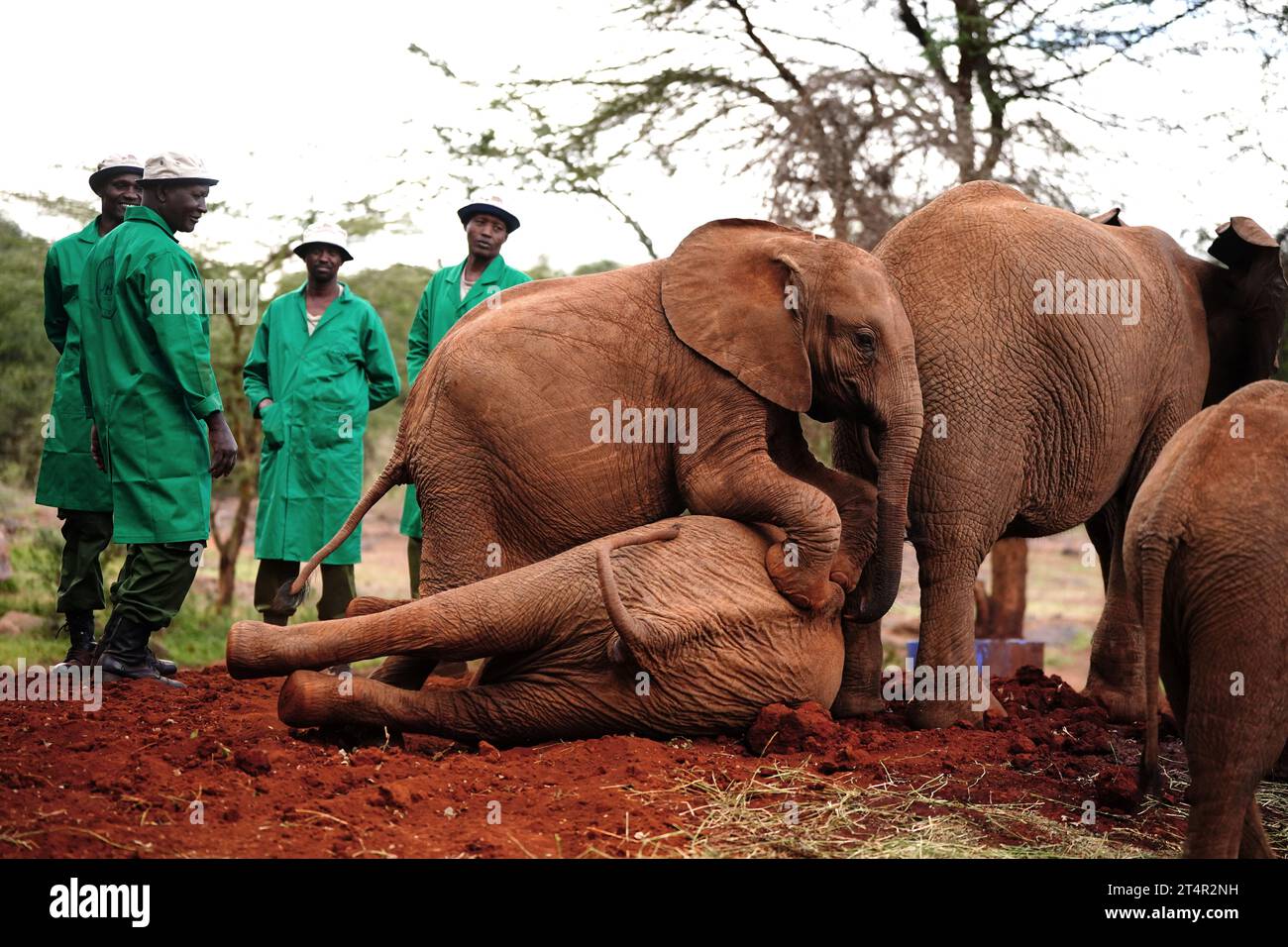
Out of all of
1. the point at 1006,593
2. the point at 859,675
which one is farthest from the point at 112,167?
the point at 1006,593

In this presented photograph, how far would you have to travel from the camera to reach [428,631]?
5.58m

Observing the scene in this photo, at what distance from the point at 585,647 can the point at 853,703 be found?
1610mm

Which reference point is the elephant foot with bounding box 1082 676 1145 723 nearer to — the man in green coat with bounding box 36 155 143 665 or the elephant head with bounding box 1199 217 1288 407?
the elephant head with bounding box 1199 217 1288 407

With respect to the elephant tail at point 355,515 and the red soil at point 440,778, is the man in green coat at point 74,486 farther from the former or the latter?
the elephant tail at point 355,515

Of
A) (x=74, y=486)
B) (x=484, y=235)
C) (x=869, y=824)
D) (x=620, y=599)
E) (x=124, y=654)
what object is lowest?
(x=869, y=824)

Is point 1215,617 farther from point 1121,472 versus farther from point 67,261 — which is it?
point 67,261

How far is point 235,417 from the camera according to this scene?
15836 mm

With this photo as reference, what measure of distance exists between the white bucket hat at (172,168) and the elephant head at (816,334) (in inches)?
106

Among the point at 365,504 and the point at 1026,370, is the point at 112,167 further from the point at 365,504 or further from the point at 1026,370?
the point at 1026,370

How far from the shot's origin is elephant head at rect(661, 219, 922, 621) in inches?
243

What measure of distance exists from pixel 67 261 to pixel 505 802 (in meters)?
4.98

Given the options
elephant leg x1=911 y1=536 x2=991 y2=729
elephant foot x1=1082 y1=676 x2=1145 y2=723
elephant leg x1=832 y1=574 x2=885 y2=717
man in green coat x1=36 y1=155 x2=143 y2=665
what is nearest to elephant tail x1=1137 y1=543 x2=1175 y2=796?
elephant leg x1=911 y1=536 x2=991 y2=729

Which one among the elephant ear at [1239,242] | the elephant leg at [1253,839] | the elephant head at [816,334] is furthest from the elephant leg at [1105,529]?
the elephant leg at [1253,839]

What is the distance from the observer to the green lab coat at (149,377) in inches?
278
